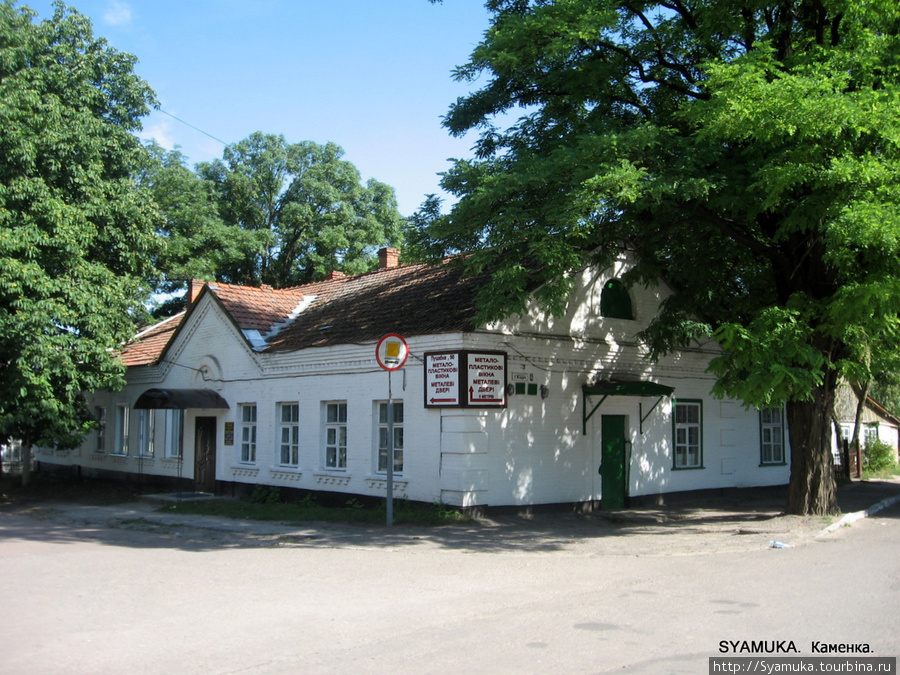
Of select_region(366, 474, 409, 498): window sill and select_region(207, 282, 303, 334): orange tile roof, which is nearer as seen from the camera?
select_region(366, 474, 409, 498): window sill

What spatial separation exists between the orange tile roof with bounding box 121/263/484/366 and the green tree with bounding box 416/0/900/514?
2.00 meters

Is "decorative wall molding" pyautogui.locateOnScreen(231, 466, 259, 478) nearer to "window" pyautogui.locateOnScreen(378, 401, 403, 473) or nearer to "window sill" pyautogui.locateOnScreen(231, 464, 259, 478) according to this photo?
"window sill" pyautogui.locateOnScreen(231, 464, 259, 478)

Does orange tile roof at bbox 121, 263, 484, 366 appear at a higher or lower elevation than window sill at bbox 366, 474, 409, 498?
higher

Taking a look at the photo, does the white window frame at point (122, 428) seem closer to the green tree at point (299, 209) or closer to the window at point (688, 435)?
the green tree at point (299, 209)

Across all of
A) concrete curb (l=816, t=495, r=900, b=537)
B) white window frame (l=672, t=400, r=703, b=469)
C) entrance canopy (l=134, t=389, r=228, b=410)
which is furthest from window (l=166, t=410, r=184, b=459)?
concrete curb (l=816, t=495, r=900, b=537)

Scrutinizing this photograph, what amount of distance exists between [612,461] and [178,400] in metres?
10.8

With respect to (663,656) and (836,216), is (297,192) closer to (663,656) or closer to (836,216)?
(836,216)

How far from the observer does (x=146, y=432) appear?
77.6 ft

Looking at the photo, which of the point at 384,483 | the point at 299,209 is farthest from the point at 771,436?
the point at 299,209

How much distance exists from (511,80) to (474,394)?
19.9 feet

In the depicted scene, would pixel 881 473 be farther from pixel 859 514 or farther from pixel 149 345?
pixel 149 345

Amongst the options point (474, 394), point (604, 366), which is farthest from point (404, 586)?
point (604, 366)

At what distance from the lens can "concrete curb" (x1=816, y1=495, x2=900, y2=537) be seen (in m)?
13.2

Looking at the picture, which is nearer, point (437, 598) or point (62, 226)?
point (437, 598)
